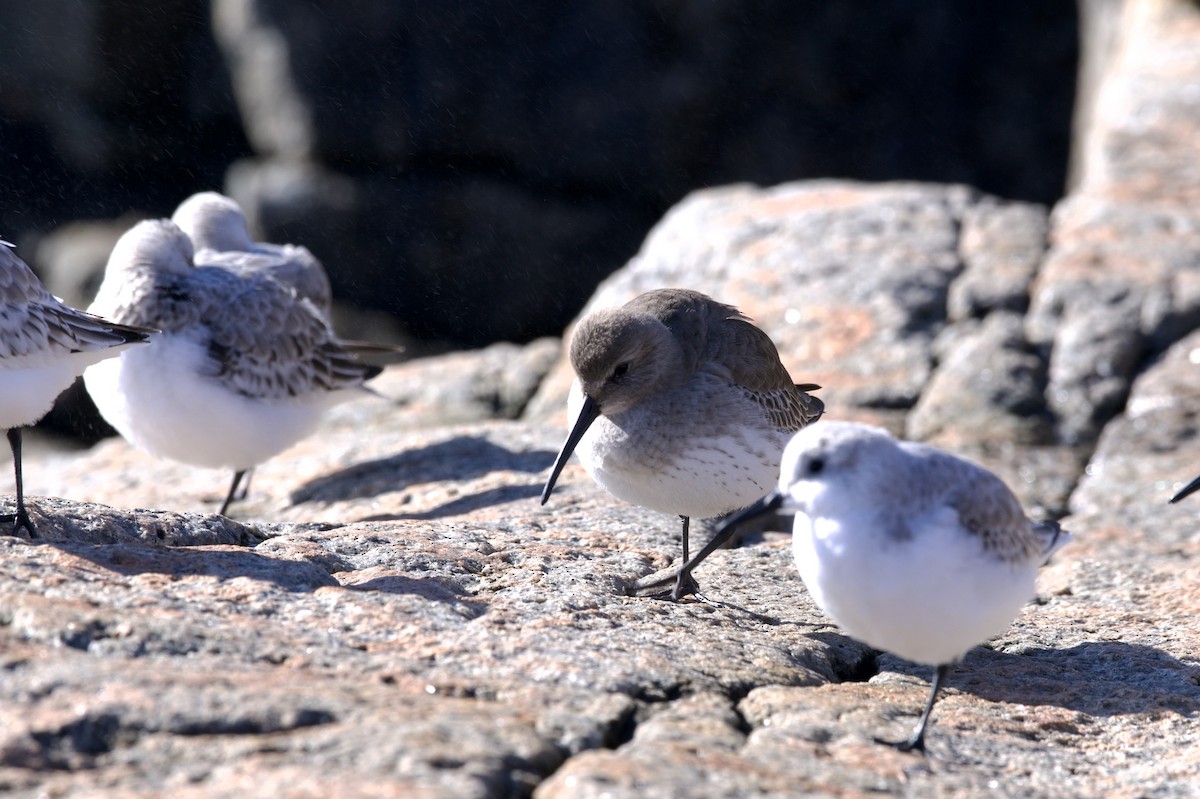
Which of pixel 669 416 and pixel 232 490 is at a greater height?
pixel 669 416

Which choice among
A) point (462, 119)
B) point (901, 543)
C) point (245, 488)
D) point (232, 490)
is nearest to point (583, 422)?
point (901, 543)

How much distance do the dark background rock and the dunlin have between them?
10.6 m

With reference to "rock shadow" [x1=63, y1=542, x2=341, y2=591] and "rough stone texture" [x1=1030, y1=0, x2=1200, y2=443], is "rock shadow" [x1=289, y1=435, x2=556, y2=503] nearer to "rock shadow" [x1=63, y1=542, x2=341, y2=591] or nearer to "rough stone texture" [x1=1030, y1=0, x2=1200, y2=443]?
"rock shadow" [x1=63, y1=542, x2=341, y2=591]

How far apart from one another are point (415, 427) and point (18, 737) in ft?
21.0

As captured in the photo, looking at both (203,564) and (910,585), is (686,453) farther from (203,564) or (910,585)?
(203,564)

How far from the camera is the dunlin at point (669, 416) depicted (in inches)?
226

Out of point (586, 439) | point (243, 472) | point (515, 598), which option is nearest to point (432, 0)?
point (243, 472)

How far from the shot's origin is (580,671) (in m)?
4.24

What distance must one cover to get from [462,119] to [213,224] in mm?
7250

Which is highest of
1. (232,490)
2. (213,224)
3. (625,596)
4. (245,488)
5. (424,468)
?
(213,224)

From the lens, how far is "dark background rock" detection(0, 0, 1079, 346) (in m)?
16.4

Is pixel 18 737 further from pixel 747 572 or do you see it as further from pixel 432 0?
pixel 432 0

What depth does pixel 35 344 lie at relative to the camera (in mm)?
5793

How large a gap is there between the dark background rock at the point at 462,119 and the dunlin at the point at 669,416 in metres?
10.6
